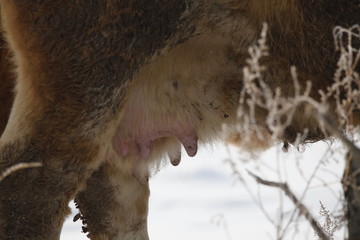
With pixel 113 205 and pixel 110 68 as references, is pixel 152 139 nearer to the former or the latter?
pixel 113 205

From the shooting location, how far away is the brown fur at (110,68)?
12.3ft

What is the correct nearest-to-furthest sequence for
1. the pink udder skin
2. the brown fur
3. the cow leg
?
the brown fur, the pink udder skin, the cow leg

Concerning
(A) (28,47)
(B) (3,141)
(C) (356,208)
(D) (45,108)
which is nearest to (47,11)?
(A) (28,47)

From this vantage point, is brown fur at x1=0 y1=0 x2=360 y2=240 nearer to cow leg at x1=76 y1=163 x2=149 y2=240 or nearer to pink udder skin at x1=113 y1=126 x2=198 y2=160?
pink udder skin at x1=113 y1=126 x2=198 y2=160

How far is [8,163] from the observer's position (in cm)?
384

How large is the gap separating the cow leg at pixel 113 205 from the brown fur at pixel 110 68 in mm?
714

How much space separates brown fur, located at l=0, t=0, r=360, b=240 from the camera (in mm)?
3748

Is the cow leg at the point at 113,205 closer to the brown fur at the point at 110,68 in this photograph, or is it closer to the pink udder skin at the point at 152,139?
the pink udder skin at the point at 152,139

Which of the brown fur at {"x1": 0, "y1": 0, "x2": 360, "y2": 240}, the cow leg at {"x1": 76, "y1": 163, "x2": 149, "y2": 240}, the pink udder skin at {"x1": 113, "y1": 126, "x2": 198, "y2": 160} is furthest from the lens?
the cow leg at {"x1": 76, "y1": 163, "x2": 149, "y2": 240}

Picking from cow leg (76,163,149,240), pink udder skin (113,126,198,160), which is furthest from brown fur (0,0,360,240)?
cow leg (76,163,149,240)

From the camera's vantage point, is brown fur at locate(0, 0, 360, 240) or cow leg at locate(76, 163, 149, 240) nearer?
brown fur at locate(0, 0, 360, 240)

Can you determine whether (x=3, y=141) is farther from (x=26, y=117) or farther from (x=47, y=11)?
(x=47, y=11)

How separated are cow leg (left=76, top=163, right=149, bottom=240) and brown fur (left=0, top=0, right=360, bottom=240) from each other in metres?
0.71

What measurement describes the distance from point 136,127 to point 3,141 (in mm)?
914
